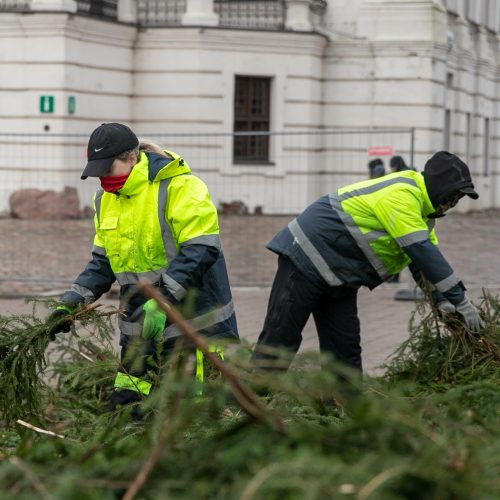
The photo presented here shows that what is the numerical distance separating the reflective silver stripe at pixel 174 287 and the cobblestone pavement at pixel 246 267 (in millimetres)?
3733

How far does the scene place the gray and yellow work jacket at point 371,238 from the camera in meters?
5.98

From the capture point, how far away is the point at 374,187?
6191mm

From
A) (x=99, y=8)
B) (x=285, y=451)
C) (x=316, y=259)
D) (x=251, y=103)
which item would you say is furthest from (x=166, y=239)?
(x=251, y=103)

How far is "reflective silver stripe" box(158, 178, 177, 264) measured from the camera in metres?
5.28

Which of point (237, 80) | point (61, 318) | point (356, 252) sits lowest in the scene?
point (61, 318)

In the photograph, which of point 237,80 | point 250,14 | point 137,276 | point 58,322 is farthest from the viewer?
point 250,14

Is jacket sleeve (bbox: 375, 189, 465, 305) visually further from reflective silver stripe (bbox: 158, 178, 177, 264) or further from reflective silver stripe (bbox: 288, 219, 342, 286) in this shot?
reflective silver stripe (bbox: 158, 178, 177, 264)

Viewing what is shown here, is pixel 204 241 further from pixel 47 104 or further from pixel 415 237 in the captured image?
pixel 47 104

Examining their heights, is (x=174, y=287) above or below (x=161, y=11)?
below

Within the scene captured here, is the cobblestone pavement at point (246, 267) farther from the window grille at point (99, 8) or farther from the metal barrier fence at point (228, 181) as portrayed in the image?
the window grille at point (99, 8)

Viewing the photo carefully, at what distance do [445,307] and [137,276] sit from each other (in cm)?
155

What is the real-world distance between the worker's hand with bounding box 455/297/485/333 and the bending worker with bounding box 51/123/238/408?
3.73ft

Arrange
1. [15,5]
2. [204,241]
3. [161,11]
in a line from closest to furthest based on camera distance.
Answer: [204,241] → [15,5] → [161,11]

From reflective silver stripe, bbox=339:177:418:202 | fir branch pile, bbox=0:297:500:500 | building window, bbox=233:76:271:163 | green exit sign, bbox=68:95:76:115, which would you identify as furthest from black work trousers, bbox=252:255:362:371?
building window, bbox=233:76:271:163
